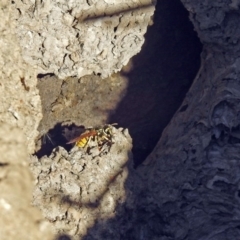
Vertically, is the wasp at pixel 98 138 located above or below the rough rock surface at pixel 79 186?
above

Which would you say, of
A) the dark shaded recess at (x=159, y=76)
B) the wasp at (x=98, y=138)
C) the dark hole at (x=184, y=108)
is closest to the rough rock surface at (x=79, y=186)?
the wasp at (x=98, y=138)

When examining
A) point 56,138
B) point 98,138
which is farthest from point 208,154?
point 56,138

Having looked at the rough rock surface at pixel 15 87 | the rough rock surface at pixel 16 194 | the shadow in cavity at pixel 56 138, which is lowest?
the rough rock surface at pixel 16 194

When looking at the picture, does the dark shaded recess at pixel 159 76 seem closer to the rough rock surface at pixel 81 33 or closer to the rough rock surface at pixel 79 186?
the rough rock surface at pixel 81 33

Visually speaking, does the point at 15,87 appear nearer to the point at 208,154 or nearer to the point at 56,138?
the point at 56,138

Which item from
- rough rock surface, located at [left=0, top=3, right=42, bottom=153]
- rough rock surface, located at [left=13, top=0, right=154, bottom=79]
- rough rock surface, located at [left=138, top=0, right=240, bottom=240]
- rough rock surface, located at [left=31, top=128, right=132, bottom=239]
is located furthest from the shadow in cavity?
rough rock surface, located at [left=138, top=0, right=240, bottom=240]

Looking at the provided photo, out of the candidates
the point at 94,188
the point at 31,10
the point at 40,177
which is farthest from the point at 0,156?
the point at 31,10

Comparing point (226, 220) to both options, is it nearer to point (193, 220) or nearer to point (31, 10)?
point (193, 220)
